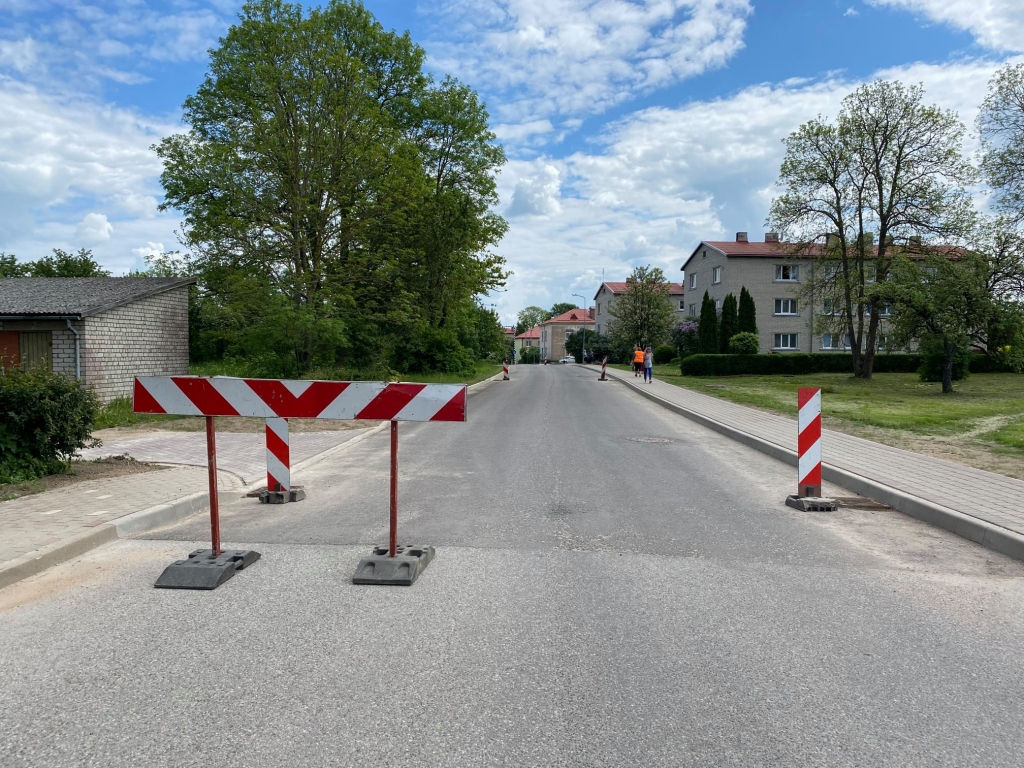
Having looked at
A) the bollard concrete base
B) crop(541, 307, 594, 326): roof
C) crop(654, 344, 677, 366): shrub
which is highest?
crop(541, 307, 594, 326): roof

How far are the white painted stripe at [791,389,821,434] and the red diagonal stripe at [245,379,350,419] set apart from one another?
5.16 m

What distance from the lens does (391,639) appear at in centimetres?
386

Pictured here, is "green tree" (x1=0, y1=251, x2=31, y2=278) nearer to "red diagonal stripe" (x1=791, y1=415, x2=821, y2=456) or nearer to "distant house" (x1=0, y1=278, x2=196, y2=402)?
"distant house" (x1=0, y1=278, x2=196, y2=402)

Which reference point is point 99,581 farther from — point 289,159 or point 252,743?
point 289,159

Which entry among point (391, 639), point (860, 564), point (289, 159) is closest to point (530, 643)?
point (391, 639)

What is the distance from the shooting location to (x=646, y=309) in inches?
2210

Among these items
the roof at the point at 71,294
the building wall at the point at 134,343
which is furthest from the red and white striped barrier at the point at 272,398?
the roof at the point at 71,294

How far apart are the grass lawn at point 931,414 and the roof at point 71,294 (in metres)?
16.7

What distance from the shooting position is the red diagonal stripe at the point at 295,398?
17.8ft

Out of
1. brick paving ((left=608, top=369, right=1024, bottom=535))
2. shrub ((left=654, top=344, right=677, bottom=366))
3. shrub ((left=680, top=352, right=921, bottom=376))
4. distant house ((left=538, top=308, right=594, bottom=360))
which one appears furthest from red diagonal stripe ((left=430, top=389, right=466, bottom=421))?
distant house ((left=538, top=308, right=594, bottom=360))

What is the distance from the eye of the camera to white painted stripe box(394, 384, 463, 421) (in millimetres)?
5195

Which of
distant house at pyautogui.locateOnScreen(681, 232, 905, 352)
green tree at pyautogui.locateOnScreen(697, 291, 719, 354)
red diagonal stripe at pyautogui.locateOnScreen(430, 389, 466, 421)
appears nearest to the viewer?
red diagonal stripe at pyautogui.locateOnScreen(430, 389, 466, 421)

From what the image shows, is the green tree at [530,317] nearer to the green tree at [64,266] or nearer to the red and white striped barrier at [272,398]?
the green tree at [64,266]

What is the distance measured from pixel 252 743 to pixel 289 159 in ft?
58.0
